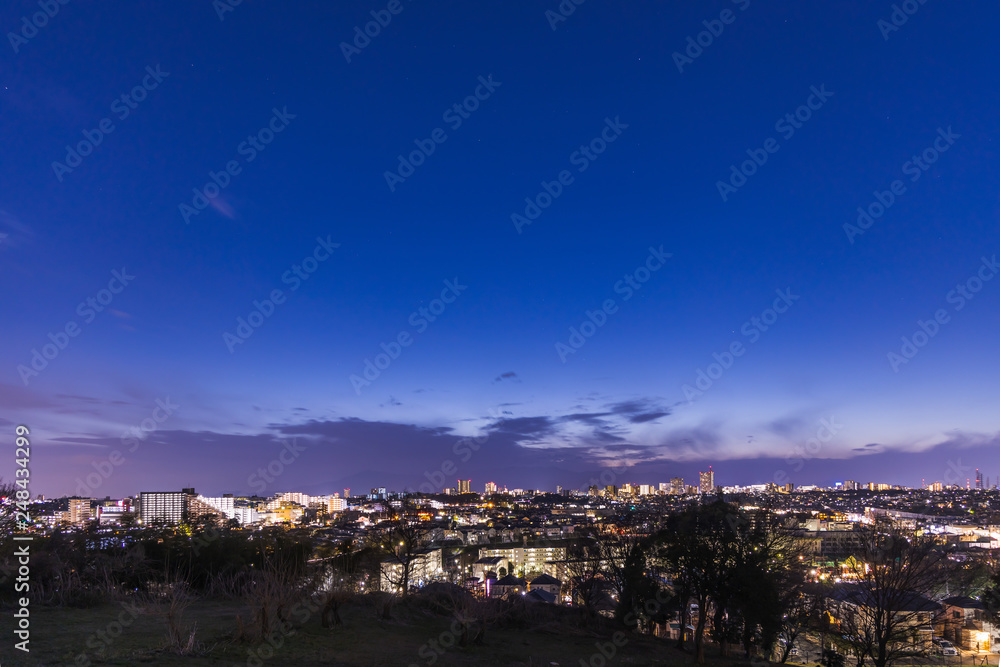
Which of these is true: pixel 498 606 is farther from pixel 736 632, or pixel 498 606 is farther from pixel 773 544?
pixel 773 544

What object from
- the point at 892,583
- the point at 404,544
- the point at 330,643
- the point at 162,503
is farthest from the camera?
the point at 162,503

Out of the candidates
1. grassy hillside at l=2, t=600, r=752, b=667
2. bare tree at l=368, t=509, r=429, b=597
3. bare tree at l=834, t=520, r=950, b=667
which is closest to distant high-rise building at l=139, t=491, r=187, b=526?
bare tree at l=368, t=509, r=429, b=597

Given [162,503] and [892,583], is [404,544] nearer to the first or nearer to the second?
[892,583]

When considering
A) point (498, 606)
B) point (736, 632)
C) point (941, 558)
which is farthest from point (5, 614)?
point (941, 558)

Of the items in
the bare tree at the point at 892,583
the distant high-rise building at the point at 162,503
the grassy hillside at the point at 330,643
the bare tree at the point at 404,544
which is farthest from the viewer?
the distant high-rise building at the point at 162,503

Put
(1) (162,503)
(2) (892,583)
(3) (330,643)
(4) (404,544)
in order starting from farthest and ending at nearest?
(1) (162,503) → (4) (404,544) → (2) (892,583) → (3) (330,643)

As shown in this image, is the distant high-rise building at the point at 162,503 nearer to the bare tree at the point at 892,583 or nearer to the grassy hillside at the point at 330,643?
the grassy hillside at the point at 330,643

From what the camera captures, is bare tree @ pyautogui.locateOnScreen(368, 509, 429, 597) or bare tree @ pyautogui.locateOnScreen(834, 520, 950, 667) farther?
bare tree @ pyautogui.locateOnScreen(368, 509, 429, 597)

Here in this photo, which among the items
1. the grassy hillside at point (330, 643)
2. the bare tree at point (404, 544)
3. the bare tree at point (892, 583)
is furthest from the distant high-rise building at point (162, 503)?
the bare tree at point (892, 583)

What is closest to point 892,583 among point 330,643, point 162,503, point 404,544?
point 330,643

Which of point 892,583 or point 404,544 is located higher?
point 892,583

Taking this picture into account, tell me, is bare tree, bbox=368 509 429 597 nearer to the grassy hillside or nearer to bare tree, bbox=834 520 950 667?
the grassy hillside
